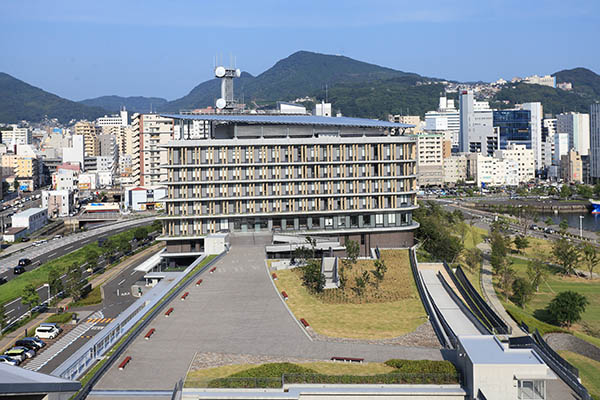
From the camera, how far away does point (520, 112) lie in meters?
182

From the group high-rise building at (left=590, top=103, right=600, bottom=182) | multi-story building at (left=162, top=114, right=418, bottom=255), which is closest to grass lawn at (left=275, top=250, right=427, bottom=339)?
multi-story building at (left=162, top=114, right=418, bottom=255)

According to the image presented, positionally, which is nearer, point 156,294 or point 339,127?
point 156,294

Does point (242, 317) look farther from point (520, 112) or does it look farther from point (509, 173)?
point (520, 112)

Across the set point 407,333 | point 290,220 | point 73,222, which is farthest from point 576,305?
point 73,222

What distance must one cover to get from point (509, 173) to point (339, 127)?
107220mm

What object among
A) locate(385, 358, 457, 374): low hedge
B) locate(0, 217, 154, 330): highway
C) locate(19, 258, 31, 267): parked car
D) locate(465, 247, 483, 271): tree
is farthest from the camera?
locate(19, 258, 31, 267): parked car

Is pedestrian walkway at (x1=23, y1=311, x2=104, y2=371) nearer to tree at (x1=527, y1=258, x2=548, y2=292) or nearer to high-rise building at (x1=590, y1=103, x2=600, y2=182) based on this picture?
tree at (x1=527, y1=258, x2=548, y2=292)

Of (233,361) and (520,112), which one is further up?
(520,112)

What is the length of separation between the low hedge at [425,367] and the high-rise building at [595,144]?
Result: 453 feet

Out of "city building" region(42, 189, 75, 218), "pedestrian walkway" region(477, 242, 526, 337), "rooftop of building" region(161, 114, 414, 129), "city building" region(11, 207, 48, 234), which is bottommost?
"pedestrian walkway" region(477, 242, 526, 337)

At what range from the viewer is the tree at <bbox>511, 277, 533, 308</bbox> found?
147 ft

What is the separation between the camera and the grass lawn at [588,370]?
29.6 m

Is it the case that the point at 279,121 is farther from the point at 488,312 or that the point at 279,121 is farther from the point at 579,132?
the point at 579,132

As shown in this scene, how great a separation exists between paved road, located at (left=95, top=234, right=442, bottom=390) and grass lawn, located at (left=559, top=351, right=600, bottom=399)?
28.2ft
